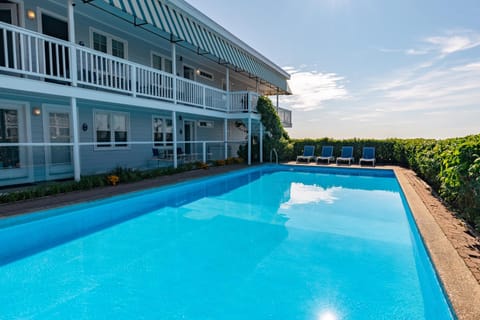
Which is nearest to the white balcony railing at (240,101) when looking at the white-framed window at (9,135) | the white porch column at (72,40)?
the white porch column at (72,40)

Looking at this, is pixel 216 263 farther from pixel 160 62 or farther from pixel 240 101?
pixel 240 101

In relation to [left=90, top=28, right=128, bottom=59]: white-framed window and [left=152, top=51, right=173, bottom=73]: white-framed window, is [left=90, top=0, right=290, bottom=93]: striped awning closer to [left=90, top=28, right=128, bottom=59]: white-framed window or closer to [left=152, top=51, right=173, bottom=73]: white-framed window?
[left=90, top=28, right=128, bottom=59]: white-framed window

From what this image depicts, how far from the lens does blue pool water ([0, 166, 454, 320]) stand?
9.98ft

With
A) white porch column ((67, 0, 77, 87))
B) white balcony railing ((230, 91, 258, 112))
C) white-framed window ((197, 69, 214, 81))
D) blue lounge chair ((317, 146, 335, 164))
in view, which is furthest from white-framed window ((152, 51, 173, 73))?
blue lounge chair ((317, 146, 335, 164))

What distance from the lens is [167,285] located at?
3.50m

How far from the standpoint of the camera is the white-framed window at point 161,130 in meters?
13.0

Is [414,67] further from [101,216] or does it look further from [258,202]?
[101,216]

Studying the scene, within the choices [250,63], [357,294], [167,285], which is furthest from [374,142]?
[167,285]

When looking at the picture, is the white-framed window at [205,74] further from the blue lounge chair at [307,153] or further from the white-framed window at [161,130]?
the blue lounge chair at [307,153]

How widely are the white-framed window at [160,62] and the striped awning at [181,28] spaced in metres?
1.49

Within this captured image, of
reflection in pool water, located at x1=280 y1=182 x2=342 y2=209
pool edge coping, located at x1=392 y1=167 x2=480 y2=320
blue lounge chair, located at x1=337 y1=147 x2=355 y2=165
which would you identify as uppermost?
blue lounge chair, located at x1=337 y1=147 x2=355 y2=165

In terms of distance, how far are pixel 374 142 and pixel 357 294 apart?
14547 millimetres

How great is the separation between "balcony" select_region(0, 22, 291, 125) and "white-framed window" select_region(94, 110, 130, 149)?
3.81 feet

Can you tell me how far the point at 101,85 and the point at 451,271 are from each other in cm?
884
